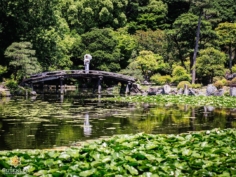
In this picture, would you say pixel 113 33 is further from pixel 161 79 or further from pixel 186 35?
pixel 161 79

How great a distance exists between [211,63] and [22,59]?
15.9m

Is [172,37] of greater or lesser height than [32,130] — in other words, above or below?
above

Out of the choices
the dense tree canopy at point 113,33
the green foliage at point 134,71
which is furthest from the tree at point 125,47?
the green foliage at point 134,71

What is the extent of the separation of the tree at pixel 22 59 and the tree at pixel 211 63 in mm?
13984

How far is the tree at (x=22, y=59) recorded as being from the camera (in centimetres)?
2820

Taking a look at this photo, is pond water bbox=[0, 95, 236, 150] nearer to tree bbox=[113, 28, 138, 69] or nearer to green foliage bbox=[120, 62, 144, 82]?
green foliage bbox=[120, 62, 144, 82]

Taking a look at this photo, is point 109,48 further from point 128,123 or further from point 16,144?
point 16,144

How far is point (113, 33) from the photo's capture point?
42.3m

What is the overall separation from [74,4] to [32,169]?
42442mm

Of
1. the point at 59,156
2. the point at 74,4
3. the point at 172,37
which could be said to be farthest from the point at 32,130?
the point at 74,4

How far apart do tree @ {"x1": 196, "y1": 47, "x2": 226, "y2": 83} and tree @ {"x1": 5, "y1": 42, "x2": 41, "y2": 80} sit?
45.9 ft

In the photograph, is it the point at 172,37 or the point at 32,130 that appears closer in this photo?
the point at 32,130

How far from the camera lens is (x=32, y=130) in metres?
9.92

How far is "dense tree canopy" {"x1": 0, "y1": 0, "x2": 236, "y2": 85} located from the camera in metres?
31.9
